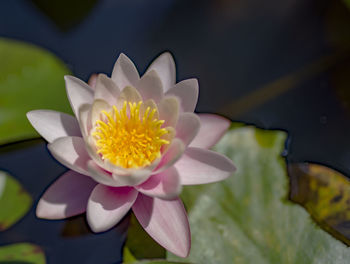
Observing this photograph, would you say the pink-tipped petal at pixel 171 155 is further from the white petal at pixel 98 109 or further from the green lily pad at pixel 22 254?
the green lily pad at pixel 22 254

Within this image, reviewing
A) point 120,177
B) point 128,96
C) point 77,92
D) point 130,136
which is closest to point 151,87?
point 128,96

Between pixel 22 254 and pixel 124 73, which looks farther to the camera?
pixel 22 254

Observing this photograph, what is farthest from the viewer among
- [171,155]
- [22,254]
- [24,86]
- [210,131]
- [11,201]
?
[24,86]

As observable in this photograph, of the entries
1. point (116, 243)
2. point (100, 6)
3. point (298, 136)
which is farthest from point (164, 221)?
point (100, 6)

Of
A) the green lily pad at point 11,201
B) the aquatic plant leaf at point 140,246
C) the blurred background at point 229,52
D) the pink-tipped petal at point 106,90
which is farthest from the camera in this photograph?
the blurred background at point 229,52

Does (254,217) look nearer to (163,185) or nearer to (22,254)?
(163,185)

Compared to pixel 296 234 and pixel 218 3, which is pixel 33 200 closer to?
pixel 296 234

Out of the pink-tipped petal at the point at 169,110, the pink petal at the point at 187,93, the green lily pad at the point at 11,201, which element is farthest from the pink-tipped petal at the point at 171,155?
the green lily pad at the point at 11,201
